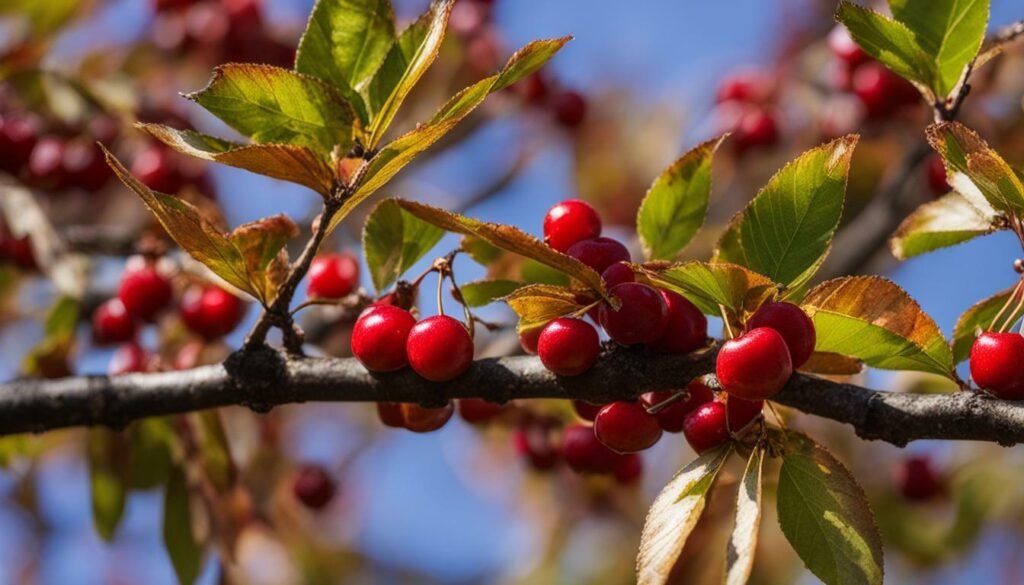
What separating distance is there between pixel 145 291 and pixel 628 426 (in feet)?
4.01

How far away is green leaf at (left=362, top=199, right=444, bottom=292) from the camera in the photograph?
1.40 meters

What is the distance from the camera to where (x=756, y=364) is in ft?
3.38

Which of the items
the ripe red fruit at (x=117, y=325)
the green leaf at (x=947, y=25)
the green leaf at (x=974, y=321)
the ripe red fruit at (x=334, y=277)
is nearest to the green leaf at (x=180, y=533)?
the ripe red fruit at (x=117, y=325)

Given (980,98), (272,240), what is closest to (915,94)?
(980,98)

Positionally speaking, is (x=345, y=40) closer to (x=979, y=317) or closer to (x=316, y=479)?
(x=979, y=317)

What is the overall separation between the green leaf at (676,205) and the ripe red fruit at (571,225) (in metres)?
0.10

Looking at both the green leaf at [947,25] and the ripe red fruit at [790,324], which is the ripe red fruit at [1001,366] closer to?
the ripe red fruit at [790,324]

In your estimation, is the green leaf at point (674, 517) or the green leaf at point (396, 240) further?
the green leaf at point (396, 240)

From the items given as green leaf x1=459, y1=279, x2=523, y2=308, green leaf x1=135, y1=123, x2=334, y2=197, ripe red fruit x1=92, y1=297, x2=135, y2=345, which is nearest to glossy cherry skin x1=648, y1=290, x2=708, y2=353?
green leaf x1=459, y1=279, x2=523, y2=308

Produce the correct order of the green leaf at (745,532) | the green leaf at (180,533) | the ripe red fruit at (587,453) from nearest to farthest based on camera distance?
1. the green leaf at (745,532)
2. the ripe red fruit at (587,453)
3. the green leaf at (180,533)

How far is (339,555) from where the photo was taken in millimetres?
4715

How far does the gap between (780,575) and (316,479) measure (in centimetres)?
168

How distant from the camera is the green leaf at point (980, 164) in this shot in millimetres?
1081

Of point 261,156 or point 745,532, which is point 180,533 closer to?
point 261,156
